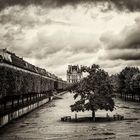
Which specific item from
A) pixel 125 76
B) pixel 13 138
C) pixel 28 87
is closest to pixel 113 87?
pixel 13 138

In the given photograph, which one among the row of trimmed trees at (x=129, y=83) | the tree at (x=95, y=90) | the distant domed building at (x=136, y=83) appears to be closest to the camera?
the tree at (x=95, y=90)

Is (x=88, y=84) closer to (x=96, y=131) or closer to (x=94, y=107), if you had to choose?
(x=94, y=107)

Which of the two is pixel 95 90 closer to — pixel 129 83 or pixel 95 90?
pixel 95 90

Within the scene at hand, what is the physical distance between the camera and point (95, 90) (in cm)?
4125

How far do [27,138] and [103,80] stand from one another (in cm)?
1715

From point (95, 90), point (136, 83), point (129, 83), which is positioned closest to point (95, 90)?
point (95, 90)

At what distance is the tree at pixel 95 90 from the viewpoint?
40.5m

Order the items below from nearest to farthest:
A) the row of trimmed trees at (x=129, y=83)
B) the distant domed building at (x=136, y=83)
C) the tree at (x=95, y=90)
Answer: the tree at (x=95, y=90), the distant domed building at (x=136, y=83), the row of trimmed trees at (x=129, y=83)

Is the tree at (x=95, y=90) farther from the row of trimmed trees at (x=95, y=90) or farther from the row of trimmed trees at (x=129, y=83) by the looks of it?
the row of trimmed trees at (x=129, y=83)

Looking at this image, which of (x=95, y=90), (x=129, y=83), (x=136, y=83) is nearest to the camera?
(x=95, y=90)

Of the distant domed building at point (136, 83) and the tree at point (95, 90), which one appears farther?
the distant domed building at point (136, 83)

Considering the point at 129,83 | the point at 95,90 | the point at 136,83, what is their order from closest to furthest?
the point at 95,90 → the point at 136,83 → the point at 129,83

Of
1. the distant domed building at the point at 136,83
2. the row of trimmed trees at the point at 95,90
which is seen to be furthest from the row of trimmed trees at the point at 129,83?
the row of trimmed trees at the point at 95,90

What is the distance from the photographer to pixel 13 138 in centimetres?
2805
